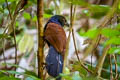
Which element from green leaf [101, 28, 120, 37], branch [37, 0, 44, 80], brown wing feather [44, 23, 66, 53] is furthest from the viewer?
brown wing feather [44, 23, 66, 53]

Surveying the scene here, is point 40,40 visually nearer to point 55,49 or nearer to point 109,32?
point 55,49

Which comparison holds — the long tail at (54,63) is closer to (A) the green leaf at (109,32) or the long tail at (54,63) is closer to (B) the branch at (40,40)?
(B) the branch at (40,40)

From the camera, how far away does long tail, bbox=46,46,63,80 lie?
1.65m

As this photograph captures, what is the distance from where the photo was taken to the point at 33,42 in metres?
3.53

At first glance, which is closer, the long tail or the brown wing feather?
the long tail

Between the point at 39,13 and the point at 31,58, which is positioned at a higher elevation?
the point at 39,13

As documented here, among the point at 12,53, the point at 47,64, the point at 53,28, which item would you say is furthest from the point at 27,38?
the point at 47,64

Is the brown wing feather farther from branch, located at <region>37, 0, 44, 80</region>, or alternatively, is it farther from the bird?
branch, located at <region>37, 0, 44, 80</region>

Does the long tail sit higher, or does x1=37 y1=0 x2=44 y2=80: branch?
x1=37 y1=0 x2=44 y2=80: branch

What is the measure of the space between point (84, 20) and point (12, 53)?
1322 millimetres

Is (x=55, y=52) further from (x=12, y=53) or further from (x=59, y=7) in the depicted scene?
(x=12, y=53)

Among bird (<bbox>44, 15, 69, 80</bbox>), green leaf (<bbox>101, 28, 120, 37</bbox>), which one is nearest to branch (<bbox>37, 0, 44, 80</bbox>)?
bird (<bbox>44, 15, 69, 80</bbox>)

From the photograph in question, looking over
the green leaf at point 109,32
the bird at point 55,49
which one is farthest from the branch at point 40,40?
the green leaf at point 109,32

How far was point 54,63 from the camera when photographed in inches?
66.8
